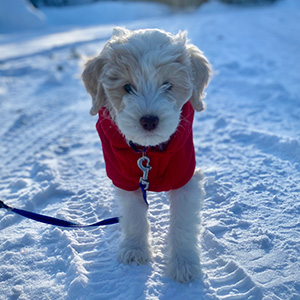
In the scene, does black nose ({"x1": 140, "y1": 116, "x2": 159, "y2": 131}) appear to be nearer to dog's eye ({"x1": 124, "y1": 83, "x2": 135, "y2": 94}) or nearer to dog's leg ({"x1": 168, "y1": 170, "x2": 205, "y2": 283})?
dog's eye ({"x1": 124, "y1": 83, "x2": 135, "y2": 94})

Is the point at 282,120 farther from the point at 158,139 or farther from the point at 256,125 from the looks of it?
the point at 158,139

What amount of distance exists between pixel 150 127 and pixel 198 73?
87 centimetres

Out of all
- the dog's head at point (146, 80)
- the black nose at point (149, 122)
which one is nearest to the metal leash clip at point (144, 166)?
the dog's head at point (146, 80)

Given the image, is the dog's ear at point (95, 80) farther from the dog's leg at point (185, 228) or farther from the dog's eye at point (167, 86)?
the dog's leg at point (185, 228)

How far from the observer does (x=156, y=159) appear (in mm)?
→ 3111

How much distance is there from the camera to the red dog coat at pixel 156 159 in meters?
3.11

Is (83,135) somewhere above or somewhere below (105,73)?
below

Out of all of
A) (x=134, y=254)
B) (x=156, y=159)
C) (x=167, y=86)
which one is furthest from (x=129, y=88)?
(x=134, y=254)

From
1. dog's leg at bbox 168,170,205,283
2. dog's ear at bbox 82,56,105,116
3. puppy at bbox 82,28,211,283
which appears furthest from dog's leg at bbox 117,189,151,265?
dog's ear at bbox 82,56,105,116

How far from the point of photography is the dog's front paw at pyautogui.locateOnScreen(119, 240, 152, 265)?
3.13 meters

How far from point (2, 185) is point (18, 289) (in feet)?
6.69

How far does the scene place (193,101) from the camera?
3.29 metres

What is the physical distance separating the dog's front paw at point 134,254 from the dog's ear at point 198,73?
1.34m

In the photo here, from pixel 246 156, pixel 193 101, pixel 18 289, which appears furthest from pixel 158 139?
pixel 246 156
